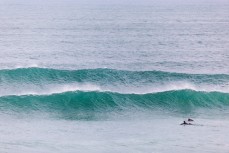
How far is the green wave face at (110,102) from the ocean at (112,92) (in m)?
0.07

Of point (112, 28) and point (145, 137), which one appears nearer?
point (145, 137)

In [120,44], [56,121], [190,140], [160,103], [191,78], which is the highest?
[120,44]

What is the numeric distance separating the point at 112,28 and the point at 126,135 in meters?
42.2

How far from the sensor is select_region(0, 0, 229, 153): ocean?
23.2 m

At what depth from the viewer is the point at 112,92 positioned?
32.4 m

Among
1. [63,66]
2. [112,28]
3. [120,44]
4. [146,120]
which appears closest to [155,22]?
[112,28]

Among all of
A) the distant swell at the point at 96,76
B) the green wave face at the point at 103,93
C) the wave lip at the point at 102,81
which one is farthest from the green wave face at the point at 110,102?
the distant swell at the point at 96,76

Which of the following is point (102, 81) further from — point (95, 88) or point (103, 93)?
point (103, 93)

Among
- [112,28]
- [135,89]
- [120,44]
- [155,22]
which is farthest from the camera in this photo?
[155,22]

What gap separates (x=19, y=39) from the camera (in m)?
53.4

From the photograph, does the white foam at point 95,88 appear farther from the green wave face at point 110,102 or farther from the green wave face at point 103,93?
the green wave face at point 110,102

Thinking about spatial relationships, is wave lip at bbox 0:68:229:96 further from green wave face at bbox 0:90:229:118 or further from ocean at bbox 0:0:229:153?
green wave face at bbox 0:90:229:118

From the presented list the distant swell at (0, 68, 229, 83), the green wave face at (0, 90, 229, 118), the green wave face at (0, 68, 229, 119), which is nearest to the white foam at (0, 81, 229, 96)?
the green wave face at (0, 68, 229, 119)

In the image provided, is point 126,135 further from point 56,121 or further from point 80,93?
point 80,93
